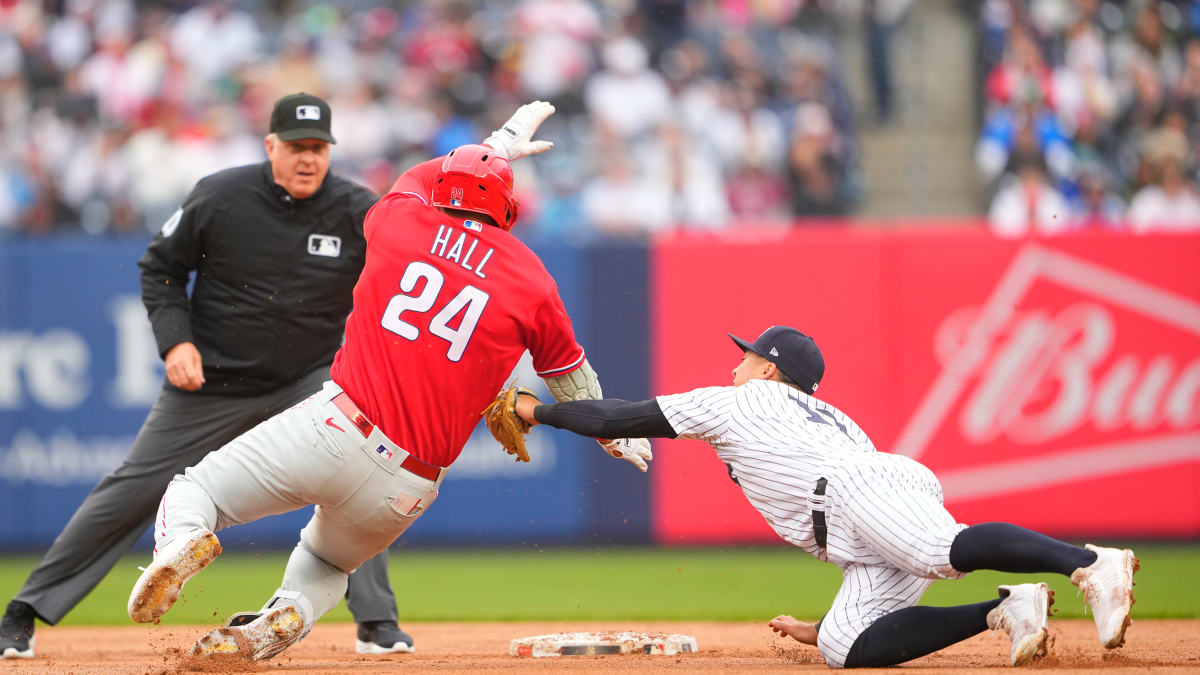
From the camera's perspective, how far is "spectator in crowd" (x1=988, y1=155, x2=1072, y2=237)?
40.7 feet

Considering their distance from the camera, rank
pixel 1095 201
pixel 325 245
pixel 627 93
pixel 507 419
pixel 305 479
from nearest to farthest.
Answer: pixel 305 479 < pixel 507 419 < pixel 325 245 < pixel 1095 201 < pixel 627 93

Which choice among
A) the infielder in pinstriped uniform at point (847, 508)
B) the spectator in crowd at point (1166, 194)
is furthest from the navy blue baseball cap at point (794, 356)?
the spectator in crowd at point (1166, 194)

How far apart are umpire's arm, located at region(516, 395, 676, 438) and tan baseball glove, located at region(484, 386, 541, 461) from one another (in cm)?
19

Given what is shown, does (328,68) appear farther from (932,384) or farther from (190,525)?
(190,525)

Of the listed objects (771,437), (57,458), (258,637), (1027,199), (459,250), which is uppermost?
(459,250)

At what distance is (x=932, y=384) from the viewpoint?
10523 mm

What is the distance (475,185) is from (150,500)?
2.19 m

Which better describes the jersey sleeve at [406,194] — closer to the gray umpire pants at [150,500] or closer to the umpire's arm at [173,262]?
the umpire's arm at [173,262]

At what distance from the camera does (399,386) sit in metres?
4.90

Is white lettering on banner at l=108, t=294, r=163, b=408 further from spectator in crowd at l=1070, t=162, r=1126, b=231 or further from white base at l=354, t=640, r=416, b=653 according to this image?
spectator in crowd at l=1070, t=162, r=1126, b=231

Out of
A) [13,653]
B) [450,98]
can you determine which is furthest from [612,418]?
[450,98]

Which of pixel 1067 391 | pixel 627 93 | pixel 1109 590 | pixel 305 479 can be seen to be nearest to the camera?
pixel 1109 590

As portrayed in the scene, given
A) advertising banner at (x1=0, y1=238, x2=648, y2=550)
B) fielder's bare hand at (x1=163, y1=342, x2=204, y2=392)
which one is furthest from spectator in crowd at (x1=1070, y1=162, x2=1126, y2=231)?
fielder's bare hand at (x1=163, y1=342, x2=204, y2=392)

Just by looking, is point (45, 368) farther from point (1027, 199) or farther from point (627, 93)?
point (1027, 199)
